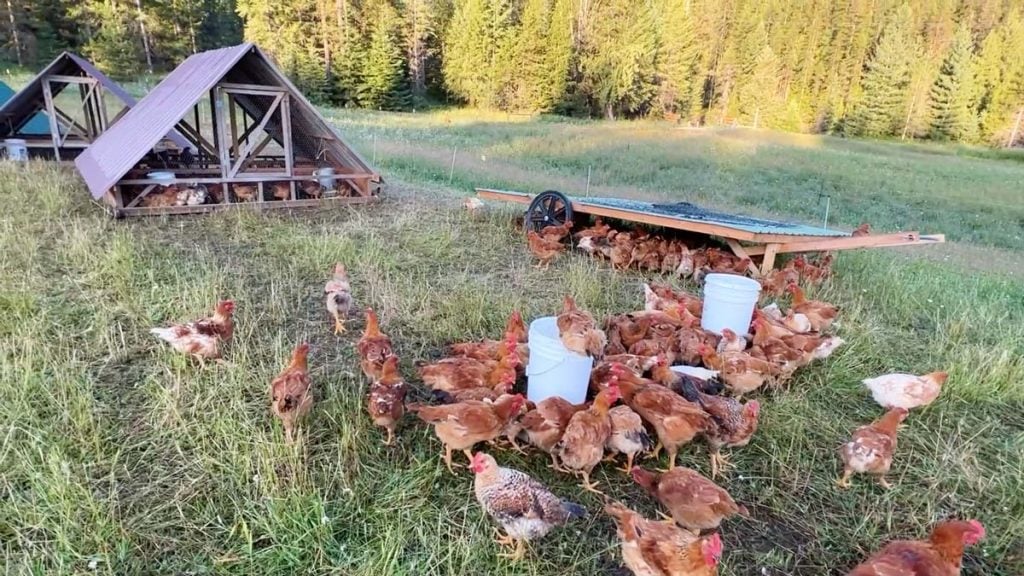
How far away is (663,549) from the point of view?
2.10 m

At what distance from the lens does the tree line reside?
35.4 metres

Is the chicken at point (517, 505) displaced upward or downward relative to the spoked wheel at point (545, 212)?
downward

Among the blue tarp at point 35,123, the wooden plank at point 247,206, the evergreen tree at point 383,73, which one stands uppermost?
the evergreen tree at point 383,73

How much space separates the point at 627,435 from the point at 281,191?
24.5ft

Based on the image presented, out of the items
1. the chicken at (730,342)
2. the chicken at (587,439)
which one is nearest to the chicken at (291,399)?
the chicken at (587,439)

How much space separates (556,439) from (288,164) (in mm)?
6963

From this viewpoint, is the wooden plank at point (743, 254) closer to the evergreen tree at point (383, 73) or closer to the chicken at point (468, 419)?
the chicken at point (468, 419)

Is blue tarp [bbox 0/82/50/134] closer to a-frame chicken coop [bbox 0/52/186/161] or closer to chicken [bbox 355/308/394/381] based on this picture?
a-frame chicken coop [bbox 0/52/186/161]

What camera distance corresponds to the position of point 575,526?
2609 mm

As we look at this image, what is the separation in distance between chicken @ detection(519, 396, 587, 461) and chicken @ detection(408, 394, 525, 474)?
0.11 meters

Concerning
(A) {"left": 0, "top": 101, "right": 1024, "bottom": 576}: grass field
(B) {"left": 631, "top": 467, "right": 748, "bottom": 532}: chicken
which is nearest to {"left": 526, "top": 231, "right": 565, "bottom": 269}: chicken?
(A) {"left": 0, "top": 101, "right": 1024, "bottom": 576}: grass field

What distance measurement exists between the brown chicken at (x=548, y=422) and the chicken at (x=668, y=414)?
0.39m

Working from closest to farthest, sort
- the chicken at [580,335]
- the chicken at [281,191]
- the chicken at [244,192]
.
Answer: the chicken at [580,335] < the chicken at [244,192] < the chicken at [281,191]

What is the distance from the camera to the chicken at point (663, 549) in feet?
6.63
